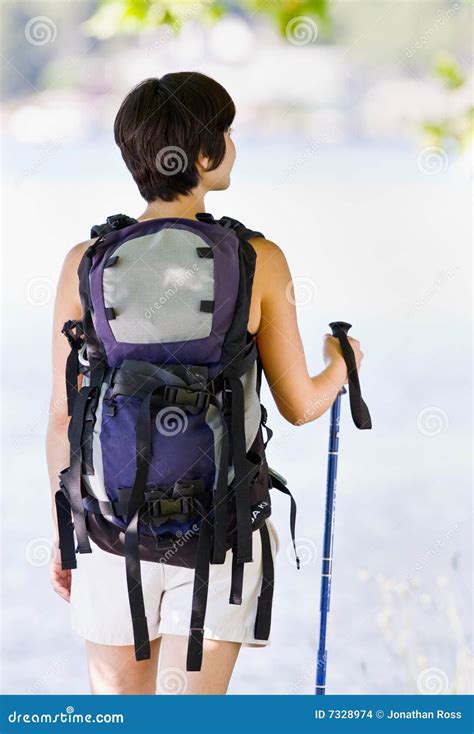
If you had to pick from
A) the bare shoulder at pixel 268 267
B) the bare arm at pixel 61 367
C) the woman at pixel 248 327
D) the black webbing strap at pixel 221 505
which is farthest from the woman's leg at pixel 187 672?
the bare shoulder at pixel 268 267

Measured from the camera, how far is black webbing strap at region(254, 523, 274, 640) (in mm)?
1650

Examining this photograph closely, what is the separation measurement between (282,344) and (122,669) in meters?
0.54

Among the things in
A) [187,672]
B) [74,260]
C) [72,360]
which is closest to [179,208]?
[74,260]

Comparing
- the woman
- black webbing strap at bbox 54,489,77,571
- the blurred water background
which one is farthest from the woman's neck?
the blurred water background

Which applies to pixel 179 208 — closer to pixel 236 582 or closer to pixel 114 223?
pixel 114 223

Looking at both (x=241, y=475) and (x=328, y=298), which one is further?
(x=328, y=298)

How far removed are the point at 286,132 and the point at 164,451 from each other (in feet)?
19.2

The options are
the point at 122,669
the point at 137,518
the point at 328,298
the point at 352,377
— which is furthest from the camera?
the point at 328,298

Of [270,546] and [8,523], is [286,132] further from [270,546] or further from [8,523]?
[270,546]

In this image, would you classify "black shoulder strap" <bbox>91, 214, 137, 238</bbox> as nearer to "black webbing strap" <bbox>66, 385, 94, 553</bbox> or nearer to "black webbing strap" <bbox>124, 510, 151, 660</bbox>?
"black webbing strap" <bbox>66, 385, 94, 553</bbox>

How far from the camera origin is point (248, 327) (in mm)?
1647

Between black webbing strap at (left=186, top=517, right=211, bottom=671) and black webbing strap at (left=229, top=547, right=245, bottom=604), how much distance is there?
0.04 metres

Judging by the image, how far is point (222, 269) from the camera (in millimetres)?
1595
